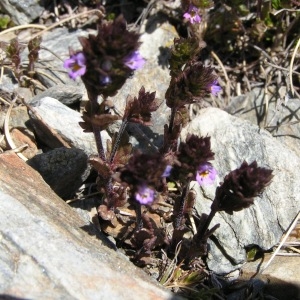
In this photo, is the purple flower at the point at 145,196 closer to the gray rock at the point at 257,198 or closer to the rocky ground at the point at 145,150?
the rocky ground at the point at 145,150

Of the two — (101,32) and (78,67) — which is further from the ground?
(101,32)

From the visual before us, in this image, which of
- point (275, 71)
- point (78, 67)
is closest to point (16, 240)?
point (78, 67)

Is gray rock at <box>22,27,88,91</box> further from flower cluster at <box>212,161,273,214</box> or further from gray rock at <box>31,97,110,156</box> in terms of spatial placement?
flower cluster at <box>212,161,273,214</box>

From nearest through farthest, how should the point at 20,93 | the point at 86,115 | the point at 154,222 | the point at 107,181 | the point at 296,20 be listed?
the point at 86,115, the point at 107,181, the point at 154,222, the point at 20,93, the point at 296,20

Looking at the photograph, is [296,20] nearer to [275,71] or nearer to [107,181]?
[275,71]

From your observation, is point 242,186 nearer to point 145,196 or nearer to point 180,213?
point 145,196

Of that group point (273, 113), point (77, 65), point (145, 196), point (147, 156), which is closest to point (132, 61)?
point (77, 65)

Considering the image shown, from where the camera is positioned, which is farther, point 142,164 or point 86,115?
point 86,115

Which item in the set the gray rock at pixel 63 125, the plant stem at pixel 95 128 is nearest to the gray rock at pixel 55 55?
the gray rock at pixel 63 125
